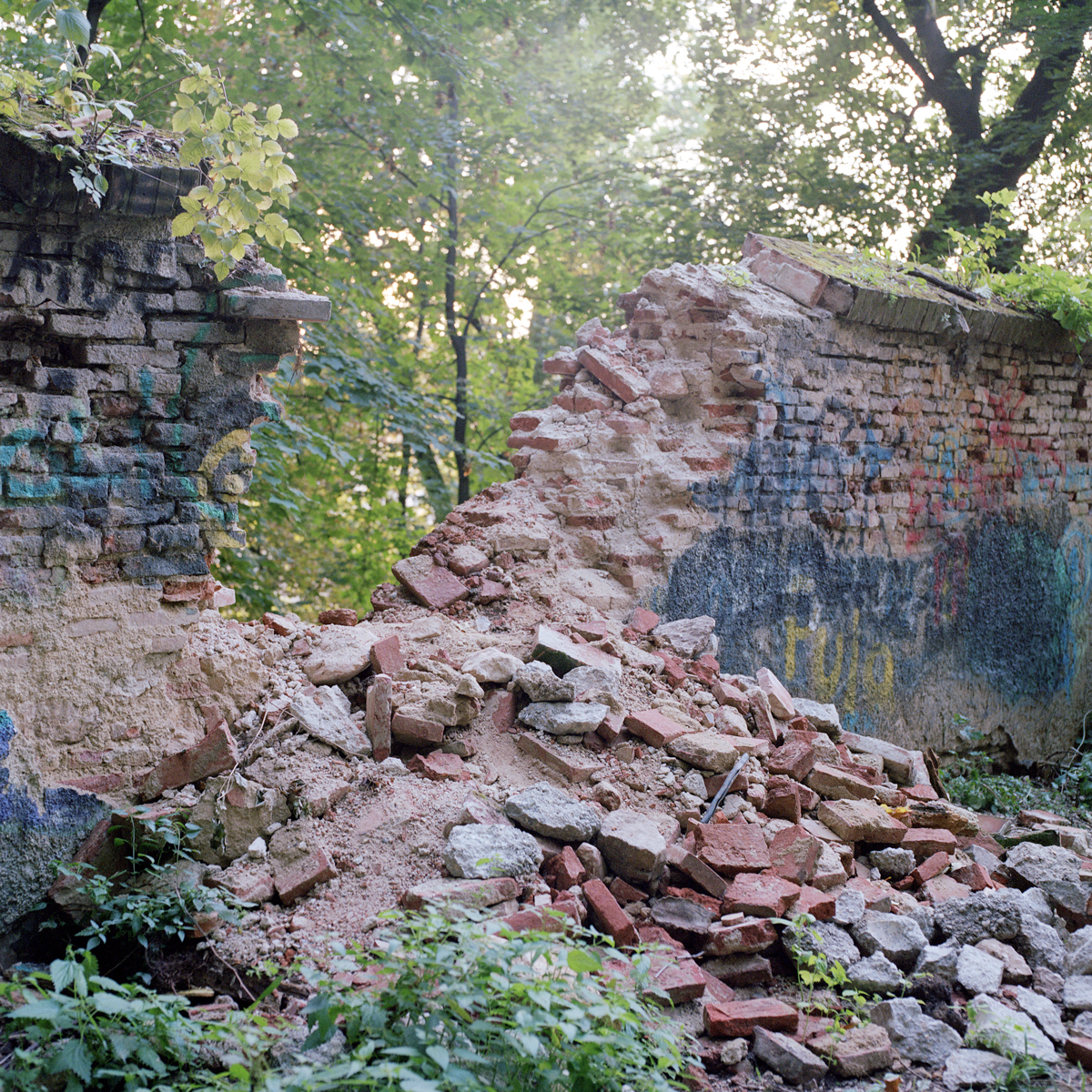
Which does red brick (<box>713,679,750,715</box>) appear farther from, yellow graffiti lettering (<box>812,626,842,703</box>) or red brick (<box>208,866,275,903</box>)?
red brick (<box>208,866,275,903</box>)

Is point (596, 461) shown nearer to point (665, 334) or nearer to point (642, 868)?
point (665, 334)

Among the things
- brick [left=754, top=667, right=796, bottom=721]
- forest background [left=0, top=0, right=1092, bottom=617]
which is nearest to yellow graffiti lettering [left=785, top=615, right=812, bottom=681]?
brick [left=754, top=667, right=796, bottom=721]

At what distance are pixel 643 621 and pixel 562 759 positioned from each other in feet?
3.60

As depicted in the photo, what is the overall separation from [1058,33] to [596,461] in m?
7.89

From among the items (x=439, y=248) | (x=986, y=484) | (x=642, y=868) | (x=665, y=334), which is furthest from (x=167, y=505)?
(x=439, y=248)

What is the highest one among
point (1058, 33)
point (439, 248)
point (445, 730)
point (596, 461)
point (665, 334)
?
point (1058, 33)

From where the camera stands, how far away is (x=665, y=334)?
15.8ft

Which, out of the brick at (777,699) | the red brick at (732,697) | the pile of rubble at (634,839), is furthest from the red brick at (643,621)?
the brick at (777,699)

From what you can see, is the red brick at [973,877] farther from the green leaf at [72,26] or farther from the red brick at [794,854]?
the green leaf at [72,26]

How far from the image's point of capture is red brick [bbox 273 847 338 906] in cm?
263

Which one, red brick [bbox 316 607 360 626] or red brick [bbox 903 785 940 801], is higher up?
red brick [bbox 316 607 360 626]

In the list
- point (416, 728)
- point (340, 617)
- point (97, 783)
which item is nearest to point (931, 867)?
point (416, 728)

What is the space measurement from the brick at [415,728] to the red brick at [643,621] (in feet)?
3.93

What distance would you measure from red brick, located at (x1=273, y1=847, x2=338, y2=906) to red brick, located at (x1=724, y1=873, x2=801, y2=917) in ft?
3.77
